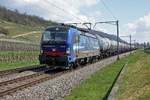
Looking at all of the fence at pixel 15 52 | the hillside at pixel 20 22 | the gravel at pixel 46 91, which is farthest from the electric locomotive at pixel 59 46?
the hillside at pixel 20 22

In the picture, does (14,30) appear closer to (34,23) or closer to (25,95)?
(34,23)

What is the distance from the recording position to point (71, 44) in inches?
1053

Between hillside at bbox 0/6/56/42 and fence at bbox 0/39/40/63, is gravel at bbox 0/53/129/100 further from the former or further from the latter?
hillside at bbox 0/6/56/42

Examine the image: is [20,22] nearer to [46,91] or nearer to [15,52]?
[15,52]

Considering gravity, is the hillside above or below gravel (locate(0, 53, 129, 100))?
above

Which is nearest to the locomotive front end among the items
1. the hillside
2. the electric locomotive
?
the electric locomotive

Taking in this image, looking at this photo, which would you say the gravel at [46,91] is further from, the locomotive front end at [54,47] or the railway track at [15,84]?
the locomotive front end at [54,47]

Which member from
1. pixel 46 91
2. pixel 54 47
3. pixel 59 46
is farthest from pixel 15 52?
pixel 46 91

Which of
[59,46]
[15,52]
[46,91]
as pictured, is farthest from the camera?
[15,52]

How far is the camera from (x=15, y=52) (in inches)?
1854

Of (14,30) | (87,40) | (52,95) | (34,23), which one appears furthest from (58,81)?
(34,23)

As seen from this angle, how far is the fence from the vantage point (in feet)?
128

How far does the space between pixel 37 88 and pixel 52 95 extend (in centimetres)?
203

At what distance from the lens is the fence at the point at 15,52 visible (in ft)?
128
